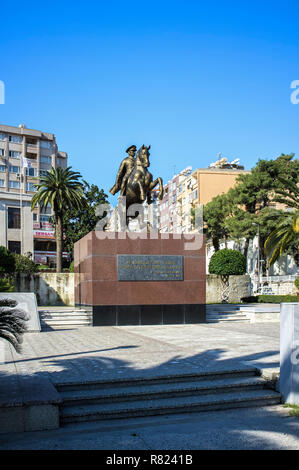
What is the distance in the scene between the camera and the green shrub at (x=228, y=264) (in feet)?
103

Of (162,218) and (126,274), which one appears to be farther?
(162,218)

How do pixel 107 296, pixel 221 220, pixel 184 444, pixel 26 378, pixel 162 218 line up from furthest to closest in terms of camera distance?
pixel 162 218 → pixel 221 220 → pixel 107 296 → pixel 26 378 → pixel 184 444

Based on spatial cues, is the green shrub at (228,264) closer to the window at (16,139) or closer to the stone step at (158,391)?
the stone step at (158,391)

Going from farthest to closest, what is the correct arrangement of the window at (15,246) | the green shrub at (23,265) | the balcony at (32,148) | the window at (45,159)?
the window at (45,159) < the balcony at (32,148) < the window at (15,246) < the green shrub at (23,265)

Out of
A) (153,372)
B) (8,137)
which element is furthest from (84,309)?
(8,137)

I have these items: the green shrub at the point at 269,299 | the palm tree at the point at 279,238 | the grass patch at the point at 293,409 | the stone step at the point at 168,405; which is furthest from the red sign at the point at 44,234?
the grass patch at the point at 293,409

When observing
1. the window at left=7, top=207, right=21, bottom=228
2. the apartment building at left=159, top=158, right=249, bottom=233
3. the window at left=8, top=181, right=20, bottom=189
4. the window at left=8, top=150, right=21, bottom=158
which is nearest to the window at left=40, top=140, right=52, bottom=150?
A: the window at left=8, top=150, right=21, bottom=158

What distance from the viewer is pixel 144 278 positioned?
16.4 meters

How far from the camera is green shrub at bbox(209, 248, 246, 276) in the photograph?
31.4m

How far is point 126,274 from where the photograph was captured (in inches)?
641

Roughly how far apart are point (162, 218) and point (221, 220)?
39443 millimetres

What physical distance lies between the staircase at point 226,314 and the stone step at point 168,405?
426 inches
